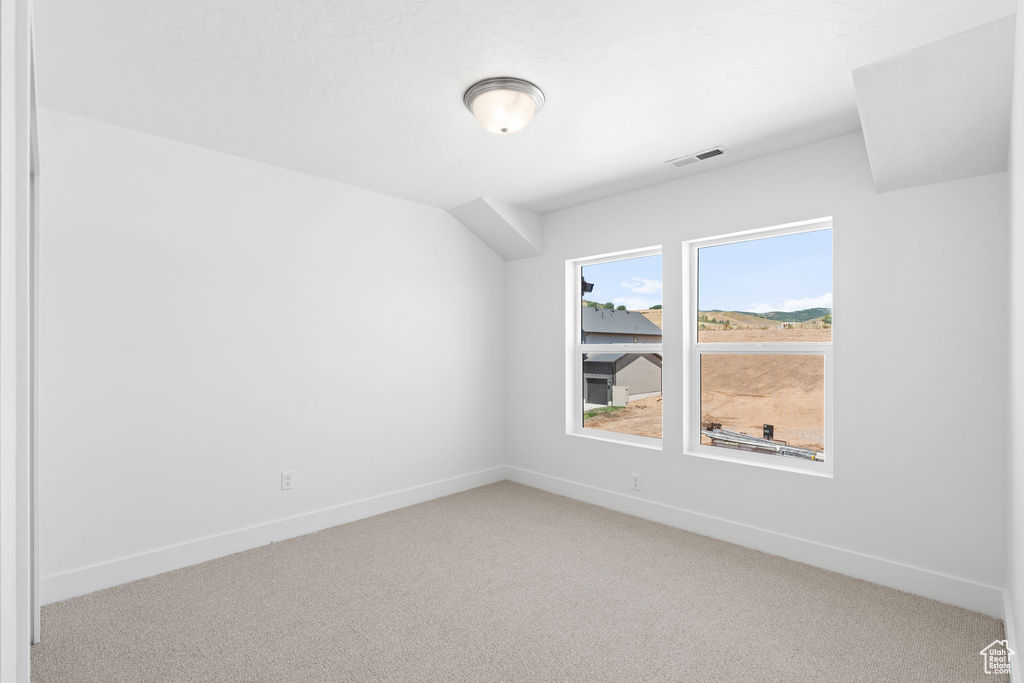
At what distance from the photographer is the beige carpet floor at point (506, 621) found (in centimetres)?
203

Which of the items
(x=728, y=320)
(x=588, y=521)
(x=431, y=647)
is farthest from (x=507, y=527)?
(x=728, y=320)

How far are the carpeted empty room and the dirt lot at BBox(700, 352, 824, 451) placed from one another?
0.02 meters

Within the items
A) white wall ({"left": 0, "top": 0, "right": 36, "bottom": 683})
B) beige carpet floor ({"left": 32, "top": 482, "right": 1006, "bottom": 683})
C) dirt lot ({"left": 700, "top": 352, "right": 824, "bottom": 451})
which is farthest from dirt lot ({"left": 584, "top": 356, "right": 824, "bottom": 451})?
white wall ({"left": 0, "top": 0, "right": 36, "bottom": 683})

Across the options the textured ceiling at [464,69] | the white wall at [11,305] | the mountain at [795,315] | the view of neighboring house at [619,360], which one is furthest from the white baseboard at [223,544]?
the mountain at [795,315]

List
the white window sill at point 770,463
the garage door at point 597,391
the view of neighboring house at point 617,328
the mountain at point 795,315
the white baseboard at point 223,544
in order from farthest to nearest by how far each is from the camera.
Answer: the garage door at point 597,391
the view of neighboring house at point 617,328
the mountain at point 795,315
the white window sill at point 770,463
the white baseboard at point 223,544

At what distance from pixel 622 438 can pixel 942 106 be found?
282 centimetres

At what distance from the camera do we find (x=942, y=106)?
7.14ft

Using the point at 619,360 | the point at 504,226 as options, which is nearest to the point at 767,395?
the point at 619,360

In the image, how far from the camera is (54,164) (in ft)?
8.41

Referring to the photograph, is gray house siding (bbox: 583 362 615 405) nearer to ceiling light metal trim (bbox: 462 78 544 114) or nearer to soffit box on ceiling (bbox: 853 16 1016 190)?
soffit box on ceiling (bbox: 853 16 1016 190)

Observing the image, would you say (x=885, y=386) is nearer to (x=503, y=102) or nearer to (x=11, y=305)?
(x=503, y=102)

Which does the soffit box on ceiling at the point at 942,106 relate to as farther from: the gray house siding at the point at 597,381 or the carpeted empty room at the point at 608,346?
the gray house siding at the point at 597,381

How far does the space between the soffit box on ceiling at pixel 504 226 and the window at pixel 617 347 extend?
16.6 inches

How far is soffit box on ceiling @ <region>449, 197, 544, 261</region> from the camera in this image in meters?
4.19
